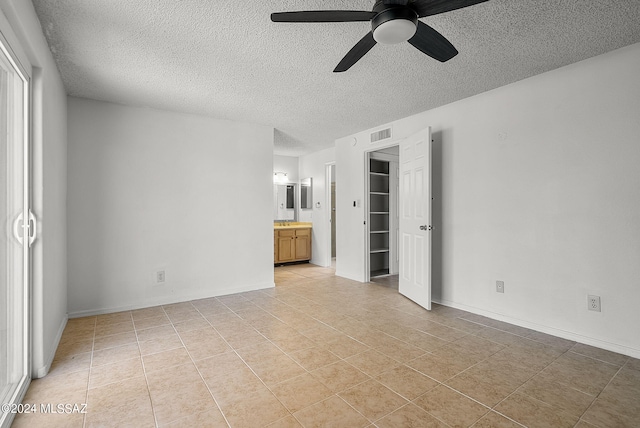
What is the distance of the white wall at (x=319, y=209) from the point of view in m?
6.59

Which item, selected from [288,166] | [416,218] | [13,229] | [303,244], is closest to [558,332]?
[416,218]

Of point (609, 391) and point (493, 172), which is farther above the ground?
point (493, 172)


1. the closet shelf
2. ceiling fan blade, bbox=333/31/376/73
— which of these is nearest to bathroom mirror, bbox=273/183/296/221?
the closet shelf

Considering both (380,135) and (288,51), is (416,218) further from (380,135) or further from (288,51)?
(288,51)

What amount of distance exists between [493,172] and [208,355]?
334 centimetres

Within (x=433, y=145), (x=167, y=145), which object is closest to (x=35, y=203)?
(x=167, y=145)

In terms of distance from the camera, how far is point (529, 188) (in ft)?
10.1

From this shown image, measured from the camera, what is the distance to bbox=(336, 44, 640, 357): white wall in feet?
8.28

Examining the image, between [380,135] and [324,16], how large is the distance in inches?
129

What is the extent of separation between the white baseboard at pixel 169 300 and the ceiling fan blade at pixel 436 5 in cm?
399

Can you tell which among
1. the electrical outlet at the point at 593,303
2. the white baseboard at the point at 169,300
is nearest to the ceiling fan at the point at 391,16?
the electrical outlet at the point at 593,303

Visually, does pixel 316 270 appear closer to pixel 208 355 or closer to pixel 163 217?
pixel 163 217

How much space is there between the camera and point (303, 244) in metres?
6.85

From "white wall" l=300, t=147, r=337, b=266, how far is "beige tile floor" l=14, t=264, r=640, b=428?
10.3ft
